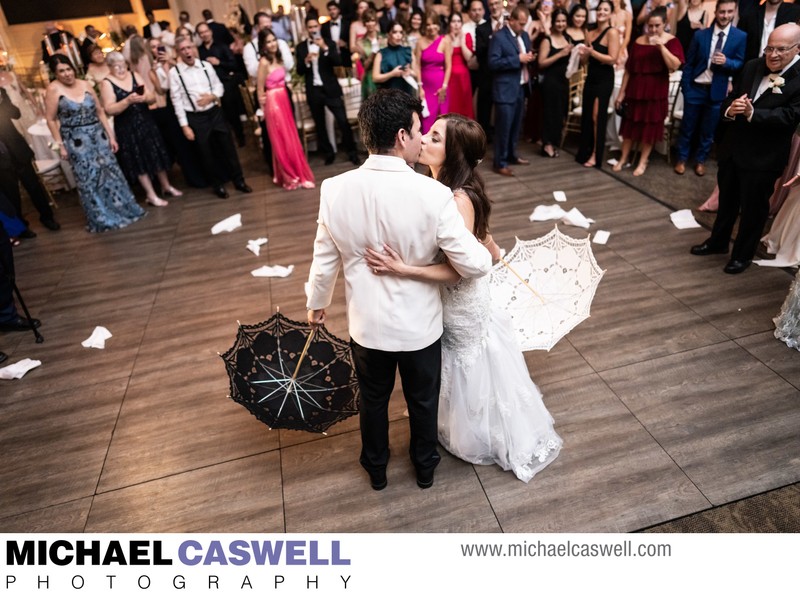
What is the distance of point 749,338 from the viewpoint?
10.3 feet

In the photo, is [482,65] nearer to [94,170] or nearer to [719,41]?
[719,41]

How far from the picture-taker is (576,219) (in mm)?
4594

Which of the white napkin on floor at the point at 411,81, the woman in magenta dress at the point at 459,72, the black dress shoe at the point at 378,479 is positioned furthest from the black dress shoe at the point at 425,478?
the woman in magenta dress at the point at 459,72

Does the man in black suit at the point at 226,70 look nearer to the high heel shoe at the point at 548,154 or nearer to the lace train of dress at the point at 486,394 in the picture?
the high heel shoe at the point at 548,154

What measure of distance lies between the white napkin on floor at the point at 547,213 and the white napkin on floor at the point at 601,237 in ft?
1.47

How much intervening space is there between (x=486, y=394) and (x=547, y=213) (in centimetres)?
293

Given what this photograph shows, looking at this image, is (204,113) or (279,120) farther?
(279,120)

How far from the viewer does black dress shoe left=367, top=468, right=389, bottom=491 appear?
7.79 ft

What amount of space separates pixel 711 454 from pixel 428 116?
4.84 m

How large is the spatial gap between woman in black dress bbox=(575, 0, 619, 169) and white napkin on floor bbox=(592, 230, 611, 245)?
1768 millimetres

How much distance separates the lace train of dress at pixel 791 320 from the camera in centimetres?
298

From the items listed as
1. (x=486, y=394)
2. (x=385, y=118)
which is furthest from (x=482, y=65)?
(x=385, y=118)

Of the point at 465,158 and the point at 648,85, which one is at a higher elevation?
the point at 465,158

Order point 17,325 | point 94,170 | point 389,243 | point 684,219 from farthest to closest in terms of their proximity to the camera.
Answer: point 94,170
point 684,219
point 17,325
point 389,243
